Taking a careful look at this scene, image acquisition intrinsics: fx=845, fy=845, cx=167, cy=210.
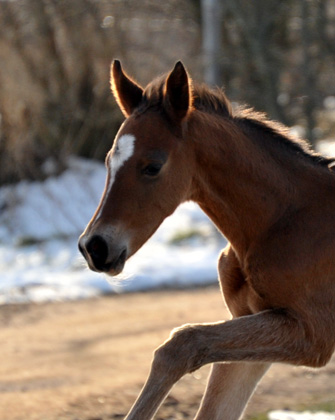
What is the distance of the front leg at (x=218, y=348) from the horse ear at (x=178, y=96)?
1.05 meters

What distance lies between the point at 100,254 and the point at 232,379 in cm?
111

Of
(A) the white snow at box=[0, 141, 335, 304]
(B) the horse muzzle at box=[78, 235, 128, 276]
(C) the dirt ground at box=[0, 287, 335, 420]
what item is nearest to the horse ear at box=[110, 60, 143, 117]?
(B) the horse muzzle at box=[78, 235, 128, 276]

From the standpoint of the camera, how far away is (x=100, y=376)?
22.8ft

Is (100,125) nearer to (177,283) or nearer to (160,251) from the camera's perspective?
(160,251)

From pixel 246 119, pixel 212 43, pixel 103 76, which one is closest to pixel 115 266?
pixel 246 119

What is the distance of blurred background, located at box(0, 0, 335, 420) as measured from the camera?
35.9 ft

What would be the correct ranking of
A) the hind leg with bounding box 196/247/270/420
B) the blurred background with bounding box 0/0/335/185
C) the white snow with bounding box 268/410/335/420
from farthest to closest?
1. the blurred background with bounding box 0/0/335/185
2. the white snow with bounding box 268/410/335/420
3. the hind leg with bounding box 196/247/270/420

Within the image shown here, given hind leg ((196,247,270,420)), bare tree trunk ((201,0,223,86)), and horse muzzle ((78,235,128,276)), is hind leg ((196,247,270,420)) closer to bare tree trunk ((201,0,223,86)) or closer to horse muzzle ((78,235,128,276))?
horse muzzle ((78,235,128,276))

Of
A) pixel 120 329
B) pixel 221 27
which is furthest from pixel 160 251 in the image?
pixel 221 27

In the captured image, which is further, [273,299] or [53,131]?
[53,131]

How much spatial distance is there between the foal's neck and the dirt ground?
1594 mm

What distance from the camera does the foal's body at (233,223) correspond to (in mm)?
3910

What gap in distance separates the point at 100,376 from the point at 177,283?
3707 millimetres

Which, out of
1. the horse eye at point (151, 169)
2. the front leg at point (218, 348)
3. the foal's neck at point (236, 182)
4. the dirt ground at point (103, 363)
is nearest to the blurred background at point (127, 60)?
the dirt ground at point (103, 363)
